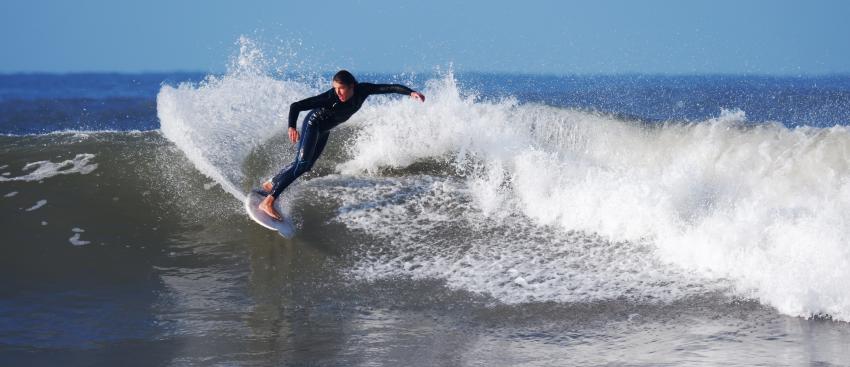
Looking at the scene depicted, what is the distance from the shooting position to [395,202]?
8477 mm

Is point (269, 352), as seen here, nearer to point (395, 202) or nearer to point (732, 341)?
point (732, 341)

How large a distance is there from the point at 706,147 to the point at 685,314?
3534mm

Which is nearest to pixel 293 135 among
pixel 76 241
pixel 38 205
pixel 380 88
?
pixel 380 88

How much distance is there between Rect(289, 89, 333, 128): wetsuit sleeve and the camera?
7.39 metres

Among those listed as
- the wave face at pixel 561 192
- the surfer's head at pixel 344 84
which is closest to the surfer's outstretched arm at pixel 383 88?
the surfer's head at pixel 344 84

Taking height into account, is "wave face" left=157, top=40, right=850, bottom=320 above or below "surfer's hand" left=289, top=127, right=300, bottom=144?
below

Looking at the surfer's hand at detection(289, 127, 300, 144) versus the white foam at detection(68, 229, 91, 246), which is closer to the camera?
the surfer's hand at detection(289, 127, 300, 144)

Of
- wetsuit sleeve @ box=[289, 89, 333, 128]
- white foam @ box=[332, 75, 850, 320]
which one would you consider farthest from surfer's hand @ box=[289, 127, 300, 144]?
white foam @ box=[332, 75, 850, 320]

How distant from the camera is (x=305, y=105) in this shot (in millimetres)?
7512

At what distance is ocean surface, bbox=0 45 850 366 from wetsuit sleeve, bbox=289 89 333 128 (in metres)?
1.17

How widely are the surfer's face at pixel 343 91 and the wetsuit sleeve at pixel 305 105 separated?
0.11 m

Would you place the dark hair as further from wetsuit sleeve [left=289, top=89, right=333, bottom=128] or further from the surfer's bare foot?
the surfer's bare foot

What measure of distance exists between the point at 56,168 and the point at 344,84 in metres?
4.48

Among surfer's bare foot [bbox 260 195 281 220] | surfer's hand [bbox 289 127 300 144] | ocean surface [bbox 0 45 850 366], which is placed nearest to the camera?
ocean surface [bbox 0 45 850 366]
